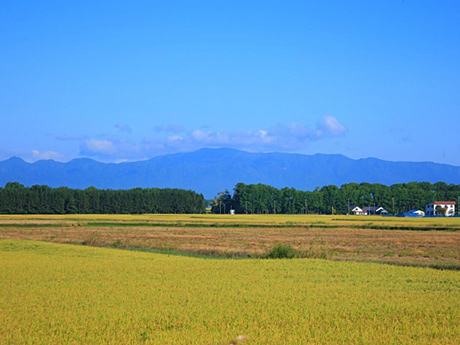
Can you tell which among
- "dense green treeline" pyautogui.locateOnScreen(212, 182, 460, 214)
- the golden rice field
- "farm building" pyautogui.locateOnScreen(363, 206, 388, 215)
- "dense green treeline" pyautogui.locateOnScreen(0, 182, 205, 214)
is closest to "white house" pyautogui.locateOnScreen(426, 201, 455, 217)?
"dense green treeline" pyautogui.locateOnScreen(212, 182, 460, 214)

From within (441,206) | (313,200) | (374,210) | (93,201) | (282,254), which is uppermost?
(313,200)

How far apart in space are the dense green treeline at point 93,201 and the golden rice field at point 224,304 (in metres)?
115

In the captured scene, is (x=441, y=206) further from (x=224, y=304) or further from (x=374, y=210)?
(x=224, y=304)

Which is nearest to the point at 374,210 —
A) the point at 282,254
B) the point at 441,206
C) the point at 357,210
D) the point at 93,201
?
the point at 357,210

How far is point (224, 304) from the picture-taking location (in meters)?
16.2

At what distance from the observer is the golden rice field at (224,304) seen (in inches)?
499

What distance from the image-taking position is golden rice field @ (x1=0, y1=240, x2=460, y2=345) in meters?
12.7

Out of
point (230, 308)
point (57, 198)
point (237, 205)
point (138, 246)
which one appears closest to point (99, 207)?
point (57, 198)

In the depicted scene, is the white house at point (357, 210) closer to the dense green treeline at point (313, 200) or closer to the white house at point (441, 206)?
the dense green treeline at point (313, 200)

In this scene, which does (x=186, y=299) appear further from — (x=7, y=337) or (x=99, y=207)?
(x=99, y=207)

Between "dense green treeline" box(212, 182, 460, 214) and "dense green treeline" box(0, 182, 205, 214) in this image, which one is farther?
"dense green treeline" box(212, 182, 460, 214)

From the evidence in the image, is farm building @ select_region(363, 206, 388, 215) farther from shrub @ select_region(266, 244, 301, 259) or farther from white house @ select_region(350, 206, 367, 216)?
shrub @ select_region(266, 244, 301, 259)

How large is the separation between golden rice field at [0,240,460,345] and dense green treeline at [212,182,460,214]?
146221 mm

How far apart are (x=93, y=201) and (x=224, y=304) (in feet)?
440
